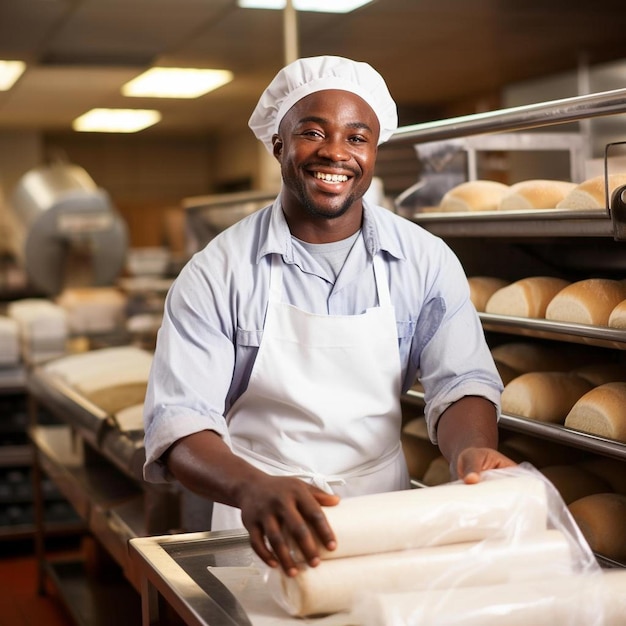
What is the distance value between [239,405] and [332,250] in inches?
12.0

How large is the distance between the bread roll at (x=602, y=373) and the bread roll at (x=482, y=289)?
24 centimetres

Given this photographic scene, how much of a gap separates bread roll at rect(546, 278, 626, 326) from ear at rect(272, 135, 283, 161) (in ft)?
1.95

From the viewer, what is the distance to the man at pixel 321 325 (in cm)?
145

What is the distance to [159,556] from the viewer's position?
1.29m

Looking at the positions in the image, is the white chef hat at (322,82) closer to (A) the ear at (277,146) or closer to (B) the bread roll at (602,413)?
(A) the ear at (277,146)

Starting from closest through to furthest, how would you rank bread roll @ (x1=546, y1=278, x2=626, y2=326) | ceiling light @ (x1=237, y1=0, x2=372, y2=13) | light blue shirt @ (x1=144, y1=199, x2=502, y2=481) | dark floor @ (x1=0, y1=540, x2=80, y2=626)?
light blue shirt @ (x1=144, y1=199, x2=502, y2=481)
bread roll @ (x1=546, y1=278, x2=626, y2=326)
dark floor @ (x1=0, y1=540, x2=80, y2=626)
ceiling light @ (x1=237, y1=0, x2=372, y2=13)

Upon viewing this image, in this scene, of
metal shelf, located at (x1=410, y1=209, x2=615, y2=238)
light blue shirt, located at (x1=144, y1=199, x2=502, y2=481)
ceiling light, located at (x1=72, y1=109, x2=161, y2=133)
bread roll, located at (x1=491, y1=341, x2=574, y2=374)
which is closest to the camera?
light blue shirt, located at (x1=144, y1=199, x2=502, y2=481)

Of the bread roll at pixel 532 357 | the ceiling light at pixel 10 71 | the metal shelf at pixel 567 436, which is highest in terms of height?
the ceiling light at pixel 10 71

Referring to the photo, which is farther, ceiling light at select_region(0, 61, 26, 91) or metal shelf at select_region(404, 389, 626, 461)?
ceiling light at select_region(0, 61, 26, 91)

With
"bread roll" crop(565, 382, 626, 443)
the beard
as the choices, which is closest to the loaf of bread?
"bread roll" crop(565, 382, 626, 443)

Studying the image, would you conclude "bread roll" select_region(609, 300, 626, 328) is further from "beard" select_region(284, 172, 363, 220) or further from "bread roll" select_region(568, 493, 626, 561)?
"beard" select_region(284, 172, 363, 220)

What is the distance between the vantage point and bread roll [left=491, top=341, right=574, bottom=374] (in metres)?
2.02

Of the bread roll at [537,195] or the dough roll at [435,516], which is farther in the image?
the bread roll at [537,195]

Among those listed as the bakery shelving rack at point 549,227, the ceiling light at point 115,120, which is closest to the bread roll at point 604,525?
the bakery shelving rack at point 549,227
